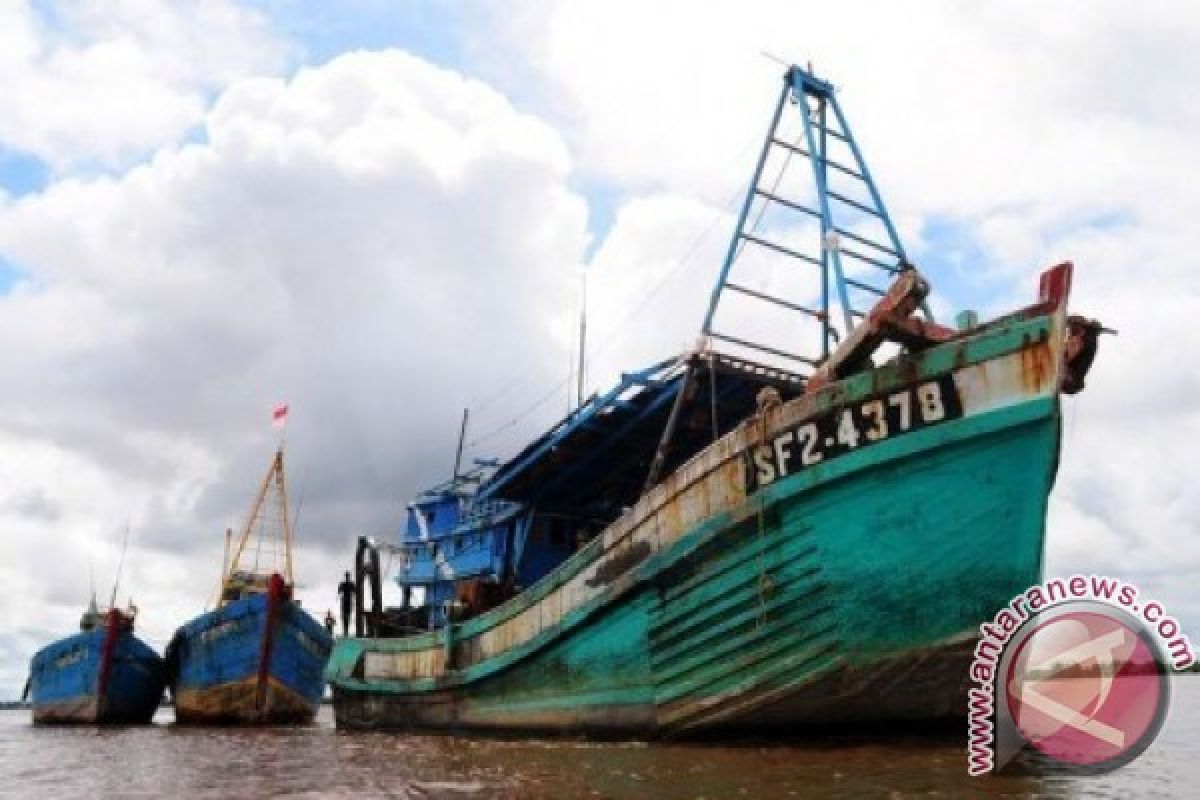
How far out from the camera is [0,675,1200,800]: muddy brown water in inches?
299

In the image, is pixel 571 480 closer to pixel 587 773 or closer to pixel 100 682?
pixel 587 773

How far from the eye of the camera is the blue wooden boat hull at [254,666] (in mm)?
26141

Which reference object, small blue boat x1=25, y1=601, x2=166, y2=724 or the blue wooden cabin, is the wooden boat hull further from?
small blue boat x1=25, y1=601, x2=166, y2=724

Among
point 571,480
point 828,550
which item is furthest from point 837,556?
point 571,480

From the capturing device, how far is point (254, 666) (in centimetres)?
2612

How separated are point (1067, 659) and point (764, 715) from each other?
13.4 ft

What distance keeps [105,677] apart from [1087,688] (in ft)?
98.8

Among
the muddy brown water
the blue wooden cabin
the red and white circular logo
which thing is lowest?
the muddy brown water

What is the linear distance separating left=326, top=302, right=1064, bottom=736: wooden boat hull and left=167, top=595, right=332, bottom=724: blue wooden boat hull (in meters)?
16.4

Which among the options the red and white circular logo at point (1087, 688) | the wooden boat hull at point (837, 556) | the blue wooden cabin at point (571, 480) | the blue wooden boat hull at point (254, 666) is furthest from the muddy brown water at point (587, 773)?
the blue wooden boat hull at point (254, 666)

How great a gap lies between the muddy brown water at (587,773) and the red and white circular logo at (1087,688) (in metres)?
0.43

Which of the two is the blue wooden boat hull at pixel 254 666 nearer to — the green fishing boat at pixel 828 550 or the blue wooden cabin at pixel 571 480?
the blue wooden cabin at pixel 571 480

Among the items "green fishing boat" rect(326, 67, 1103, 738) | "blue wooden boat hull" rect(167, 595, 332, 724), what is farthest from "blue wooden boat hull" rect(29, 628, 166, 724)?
"green fishing boat" rect(326, 67, 1103, 738)


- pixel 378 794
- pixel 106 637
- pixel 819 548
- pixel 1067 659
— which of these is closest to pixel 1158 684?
pixel 1067 659
